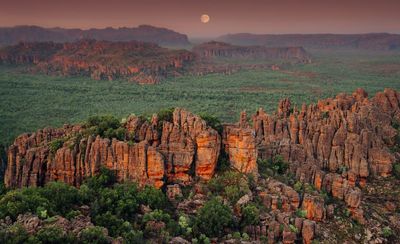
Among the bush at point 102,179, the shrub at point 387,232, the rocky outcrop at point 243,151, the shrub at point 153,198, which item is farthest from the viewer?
the rocky outcrop at point 243,151

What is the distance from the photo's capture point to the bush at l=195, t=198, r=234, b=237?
29.3m

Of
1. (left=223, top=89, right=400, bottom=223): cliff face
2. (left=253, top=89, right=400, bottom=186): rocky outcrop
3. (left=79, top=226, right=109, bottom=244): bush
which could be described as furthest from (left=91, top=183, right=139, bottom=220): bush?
(left=253, top=89, right=400, bottom=186): rocky outcrop

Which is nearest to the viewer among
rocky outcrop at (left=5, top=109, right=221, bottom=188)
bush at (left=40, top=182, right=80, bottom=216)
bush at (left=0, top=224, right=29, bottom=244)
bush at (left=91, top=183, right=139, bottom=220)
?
bush at (left=0, top=224, right=29, bottom=244)

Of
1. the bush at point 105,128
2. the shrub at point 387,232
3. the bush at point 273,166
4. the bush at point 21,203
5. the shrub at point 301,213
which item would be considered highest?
the bush at point 105,128

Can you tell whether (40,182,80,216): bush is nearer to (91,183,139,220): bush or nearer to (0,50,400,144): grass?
(91,183,139,220): bush

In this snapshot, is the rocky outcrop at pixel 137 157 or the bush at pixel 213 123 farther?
the bush at pixel 213 123

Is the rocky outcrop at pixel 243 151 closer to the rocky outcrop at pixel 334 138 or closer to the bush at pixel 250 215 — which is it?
the bush at pixel 250 215

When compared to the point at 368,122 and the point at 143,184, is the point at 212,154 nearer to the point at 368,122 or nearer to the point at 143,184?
the point at 143,184

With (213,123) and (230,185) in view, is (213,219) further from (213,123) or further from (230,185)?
(213,123)

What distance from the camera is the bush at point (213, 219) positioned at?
29266 millimetres

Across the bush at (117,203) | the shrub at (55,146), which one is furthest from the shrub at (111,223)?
the shrub at (55,146)

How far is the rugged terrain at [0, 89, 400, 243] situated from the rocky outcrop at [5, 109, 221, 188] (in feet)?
0.28

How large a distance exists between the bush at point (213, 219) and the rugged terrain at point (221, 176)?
3.1 inches

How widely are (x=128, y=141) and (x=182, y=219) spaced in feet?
30.7
